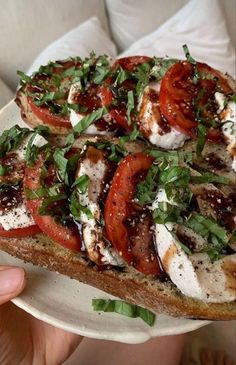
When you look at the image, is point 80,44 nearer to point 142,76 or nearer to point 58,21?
point 58,21

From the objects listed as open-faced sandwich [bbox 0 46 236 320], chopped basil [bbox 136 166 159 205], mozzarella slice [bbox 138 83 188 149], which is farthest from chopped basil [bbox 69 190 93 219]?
mozzarella slice [bbox 138 83 188 149]

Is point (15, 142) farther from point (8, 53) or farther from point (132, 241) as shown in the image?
point (8, 53)

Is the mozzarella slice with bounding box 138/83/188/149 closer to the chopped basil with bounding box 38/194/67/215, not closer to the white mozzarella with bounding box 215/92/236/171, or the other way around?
the white mozzarella with bounding box 215/92/236/171

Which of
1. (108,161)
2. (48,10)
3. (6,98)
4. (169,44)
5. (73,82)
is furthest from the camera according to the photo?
(169,44)

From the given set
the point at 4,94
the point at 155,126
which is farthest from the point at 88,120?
the point at 4,94

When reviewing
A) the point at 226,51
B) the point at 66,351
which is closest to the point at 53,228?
the point at 66,351
